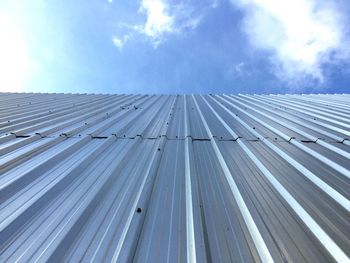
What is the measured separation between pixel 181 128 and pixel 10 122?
3.08m

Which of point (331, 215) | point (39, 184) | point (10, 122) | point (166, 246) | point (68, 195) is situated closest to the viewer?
point (166, 246)

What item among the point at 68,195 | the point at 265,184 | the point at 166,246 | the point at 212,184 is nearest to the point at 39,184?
the point at 68,195

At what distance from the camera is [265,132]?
3.85 m

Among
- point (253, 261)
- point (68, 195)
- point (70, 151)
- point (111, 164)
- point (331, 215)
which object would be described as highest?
point (70, 151)

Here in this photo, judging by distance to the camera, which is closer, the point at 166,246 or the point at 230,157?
the point at 166,246

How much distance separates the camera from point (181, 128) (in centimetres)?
405

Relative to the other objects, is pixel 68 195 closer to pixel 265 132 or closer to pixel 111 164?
pixel 111 164

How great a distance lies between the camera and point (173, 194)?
211 centimetres

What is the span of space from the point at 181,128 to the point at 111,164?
1.69 metres

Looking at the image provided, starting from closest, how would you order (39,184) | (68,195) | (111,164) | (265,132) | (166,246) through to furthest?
(166,246) → (68,195) → (39,184) → (111,164) → (265,132)

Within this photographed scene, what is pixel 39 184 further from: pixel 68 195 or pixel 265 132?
pixel 265 132

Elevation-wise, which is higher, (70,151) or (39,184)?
(70,151)

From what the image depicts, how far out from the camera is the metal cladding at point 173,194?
1.51m

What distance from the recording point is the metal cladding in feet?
Result: 4.94
